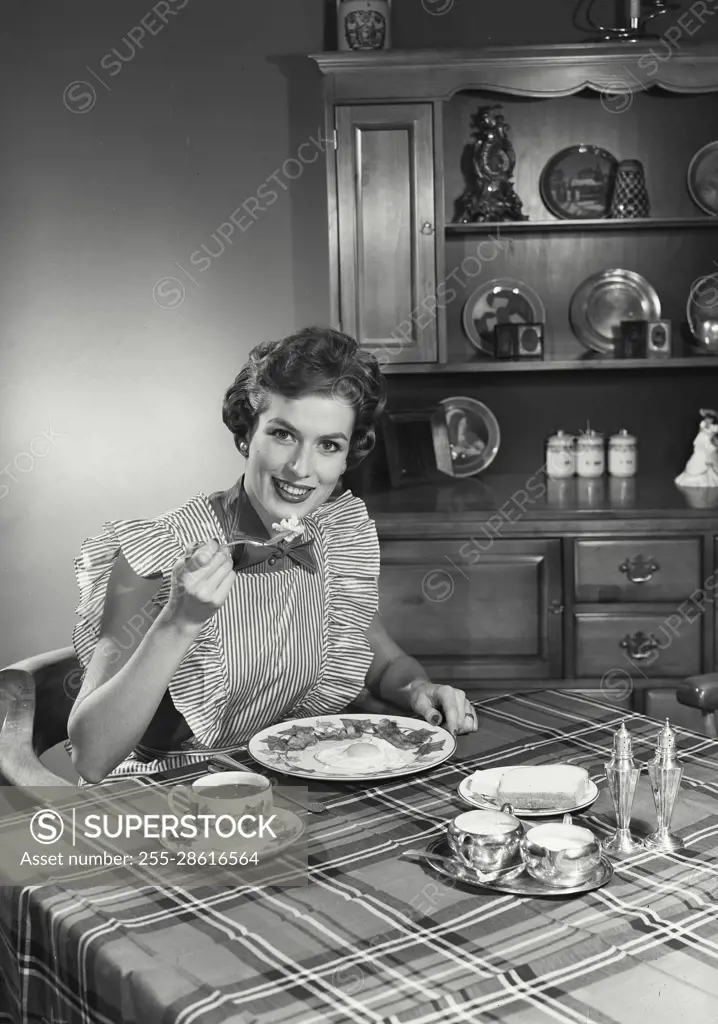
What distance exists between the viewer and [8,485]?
12.8 feet

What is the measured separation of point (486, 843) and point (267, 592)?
769 millimetres

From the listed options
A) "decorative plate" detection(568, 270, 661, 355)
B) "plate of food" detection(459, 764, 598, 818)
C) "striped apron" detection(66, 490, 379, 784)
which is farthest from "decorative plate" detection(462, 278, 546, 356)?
"plate of food" detection(459, 764, 598, 818)

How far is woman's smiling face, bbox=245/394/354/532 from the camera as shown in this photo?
Answer: 73.9 inches

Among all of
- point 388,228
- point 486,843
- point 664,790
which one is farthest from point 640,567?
point 486,843

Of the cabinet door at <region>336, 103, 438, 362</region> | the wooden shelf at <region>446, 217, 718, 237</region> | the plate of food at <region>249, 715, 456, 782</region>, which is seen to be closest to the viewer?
the plate of food at <region>249, 715, 456, 782</region>

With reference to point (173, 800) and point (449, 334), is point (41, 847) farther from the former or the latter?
point (449, 334)

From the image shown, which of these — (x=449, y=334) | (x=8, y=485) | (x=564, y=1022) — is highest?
(x=449, y=334)

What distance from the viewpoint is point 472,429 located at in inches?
150

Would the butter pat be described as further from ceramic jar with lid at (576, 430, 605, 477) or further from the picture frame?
ceramic jar with lid at (576, 430, 605, 477)

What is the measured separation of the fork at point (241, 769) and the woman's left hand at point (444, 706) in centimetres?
34

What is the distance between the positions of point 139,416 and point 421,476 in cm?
99

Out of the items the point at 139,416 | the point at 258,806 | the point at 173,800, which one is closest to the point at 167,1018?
the point at 258,806

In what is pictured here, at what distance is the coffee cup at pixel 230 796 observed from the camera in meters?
1.33

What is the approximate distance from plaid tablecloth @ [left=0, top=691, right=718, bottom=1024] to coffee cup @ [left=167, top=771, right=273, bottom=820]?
3.6 inches
